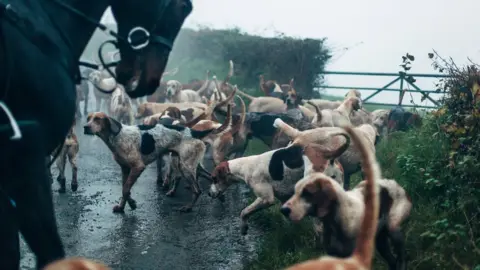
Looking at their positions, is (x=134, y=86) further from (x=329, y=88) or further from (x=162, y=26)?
(x=329, y=88)

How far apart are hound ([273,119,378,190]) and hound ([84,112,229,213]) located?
4.98 ft

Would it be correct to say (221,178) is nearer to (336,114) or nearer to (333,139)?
(333,139)

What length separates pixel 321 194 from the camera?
4348 millimetres

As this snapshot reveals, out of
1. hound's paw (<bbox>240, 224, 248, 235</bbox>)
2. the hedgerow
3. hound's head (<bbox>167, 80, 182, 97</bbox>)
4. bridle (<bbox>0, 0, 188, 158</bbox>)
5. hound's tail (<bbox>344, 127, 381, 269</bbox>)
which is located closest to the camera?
hound's tail (<bbox>344, 127, 381, 269</bbox>)

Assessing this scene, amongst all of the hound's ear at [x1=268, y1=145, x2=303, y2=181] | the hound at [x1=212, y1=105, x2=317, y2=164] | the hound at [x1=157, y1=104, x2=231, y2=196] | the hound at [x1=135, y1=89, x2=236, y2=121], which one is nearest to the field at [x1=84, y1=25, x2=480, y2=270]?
the hound's ear at [x1=268, y1=145, x2=303, y2=181]

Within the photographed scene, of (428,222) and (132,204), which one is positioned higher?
(428,222)

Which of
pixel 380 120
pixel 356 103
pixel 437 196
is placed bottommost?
pixel 437 196

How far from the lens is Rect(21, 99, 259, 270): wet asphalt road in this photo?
579 centimetres

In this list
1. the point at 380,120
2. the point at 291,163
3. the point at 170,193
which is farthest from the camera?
the point at 380,120

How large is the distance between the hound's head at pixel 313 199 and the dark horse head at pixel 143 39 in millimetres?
1431

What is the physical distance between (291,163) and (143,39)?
9.68 feet

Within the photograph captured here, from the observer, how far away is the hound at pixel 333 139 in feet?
21.7

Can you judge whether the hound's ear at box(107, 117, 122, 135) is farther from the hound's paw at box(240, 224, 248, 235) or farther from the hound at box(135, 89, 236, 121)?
the hound at box(135, 89, 236, 121)

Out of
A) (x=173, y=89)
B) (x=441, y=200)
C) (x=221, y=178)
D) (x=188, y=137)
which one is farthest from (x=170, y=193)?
(x=173, y=89)
